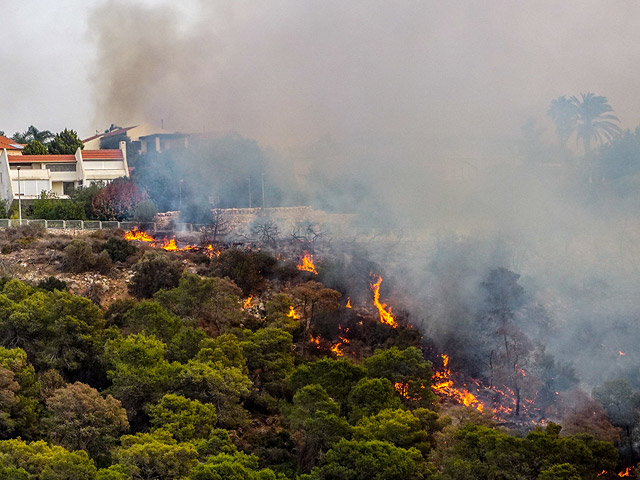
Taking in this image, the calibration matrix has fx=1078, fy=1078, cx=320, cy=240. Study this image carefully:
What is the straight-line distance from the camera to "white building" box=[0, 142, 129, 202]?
2601 inches

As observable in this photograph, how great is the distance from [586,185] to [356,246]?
1389cm

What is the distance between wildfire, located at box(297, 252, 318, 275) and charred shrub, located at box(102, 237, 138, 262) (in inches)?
319

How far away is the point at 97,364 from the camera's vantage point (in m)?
37.5

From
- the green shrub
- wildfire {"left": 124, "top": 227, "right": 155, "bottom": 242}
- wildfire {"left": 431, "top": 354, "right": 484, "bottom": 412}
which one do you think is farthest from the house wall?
wildfire {"left": 431, "top": 354, "right": 484, "bottom": 412}

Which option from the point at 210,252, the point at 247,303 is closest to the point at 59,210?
the point at 210,252

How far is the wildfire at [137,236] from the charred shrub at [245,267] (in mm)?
6285

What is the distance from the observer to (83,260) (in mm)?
49031

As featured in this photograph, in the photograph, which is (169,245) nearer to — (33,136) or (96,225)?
(96,225)

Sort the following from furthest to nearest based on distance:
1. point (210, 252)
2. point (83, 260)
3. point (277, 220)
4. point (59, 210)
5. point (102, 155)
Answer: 1. point (102, 155)
2. point (59, 210)
3. point (277, 220)
4. point (210, 252)
5. point (83, 260)

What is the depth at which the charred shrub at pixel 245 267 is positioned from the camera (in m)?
47.1

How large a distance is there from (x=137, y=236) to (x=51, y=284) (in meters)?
10.5

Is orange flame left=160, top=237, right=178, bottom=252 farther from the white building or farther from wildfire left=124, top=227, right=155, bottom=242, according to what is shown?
the white building

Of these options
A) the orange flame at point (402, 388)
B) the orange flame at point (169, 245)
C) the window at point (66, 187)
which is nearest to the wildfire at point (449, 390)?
the orange flame at point (402, 388)

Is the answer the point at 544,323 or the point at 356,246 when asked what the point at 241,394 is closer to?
the point at 544,323
